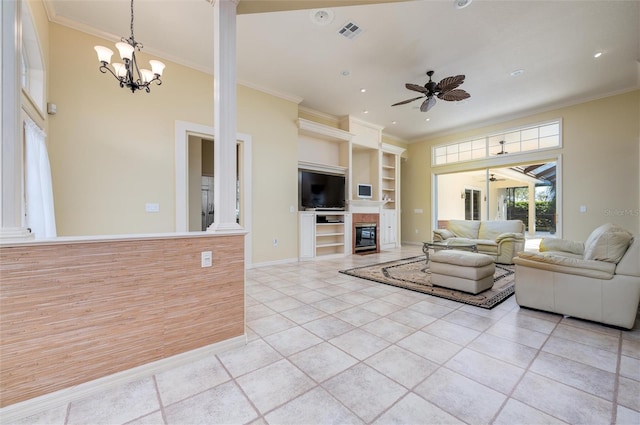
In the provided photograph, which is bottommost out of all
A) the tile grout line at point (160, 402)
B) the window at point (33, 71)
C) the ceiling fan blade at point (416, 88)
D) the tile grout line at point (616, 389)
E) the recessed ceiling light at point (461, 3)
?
the tile grout line at point (160, 402)

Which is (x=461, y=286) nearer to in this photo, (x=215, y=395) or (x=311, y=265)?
(x=311, y=265)

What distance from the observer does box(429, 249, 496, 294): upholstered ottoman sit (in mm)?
3193

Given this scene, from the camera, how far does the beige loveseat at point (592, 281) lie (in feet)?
7.38

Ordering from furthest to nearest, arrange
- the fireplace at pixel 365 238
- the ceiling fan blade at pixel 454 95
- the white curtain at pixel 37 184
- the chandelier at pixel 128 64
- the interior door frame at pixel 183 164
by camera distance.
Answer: the fireplace at pixel 365 238 → the ceiling fan blade at pixel 454 95 → the interior door frame at pixel 183 164 → the chandelier at pixel 128 64 → the white curtain at pixel 37 184

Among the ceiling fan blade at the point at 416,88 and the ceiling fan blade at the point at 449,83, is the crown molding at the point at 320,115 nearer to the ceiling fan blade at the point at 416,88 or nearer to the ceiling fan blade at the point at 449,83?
the ceiling fan blade at the point at 416,88

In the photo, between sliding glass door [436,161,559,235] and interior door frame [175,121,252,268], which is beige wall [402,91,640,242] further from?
interior door frame [175,121,252,268]

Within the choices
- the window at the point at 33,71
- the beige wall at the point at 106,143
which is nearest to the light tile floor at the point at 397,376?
the beige wall at the point at 106,143

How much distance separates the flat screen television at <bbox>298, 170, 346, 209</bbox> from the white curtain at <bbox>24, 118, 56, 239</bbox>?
3804 millimetres

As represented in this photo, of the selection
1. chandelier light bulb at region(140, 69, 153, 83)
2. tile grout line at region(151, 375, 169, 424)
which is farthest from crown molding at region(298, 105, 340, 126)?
tile grout line at region(151, 375, 169, 424)

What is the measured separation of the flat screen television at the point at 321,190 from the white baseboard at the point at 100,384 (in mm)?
3910

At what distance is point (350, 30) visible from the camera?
3.33m

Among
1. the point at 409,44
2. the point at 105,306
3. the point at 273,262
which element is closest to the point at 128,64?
the point at 105,306

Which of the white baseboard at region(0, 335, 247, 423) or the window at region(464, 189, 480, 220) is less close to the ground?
the window at region(464, 189, 480, 220)

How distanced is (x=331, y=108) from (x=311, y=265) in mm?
3701
